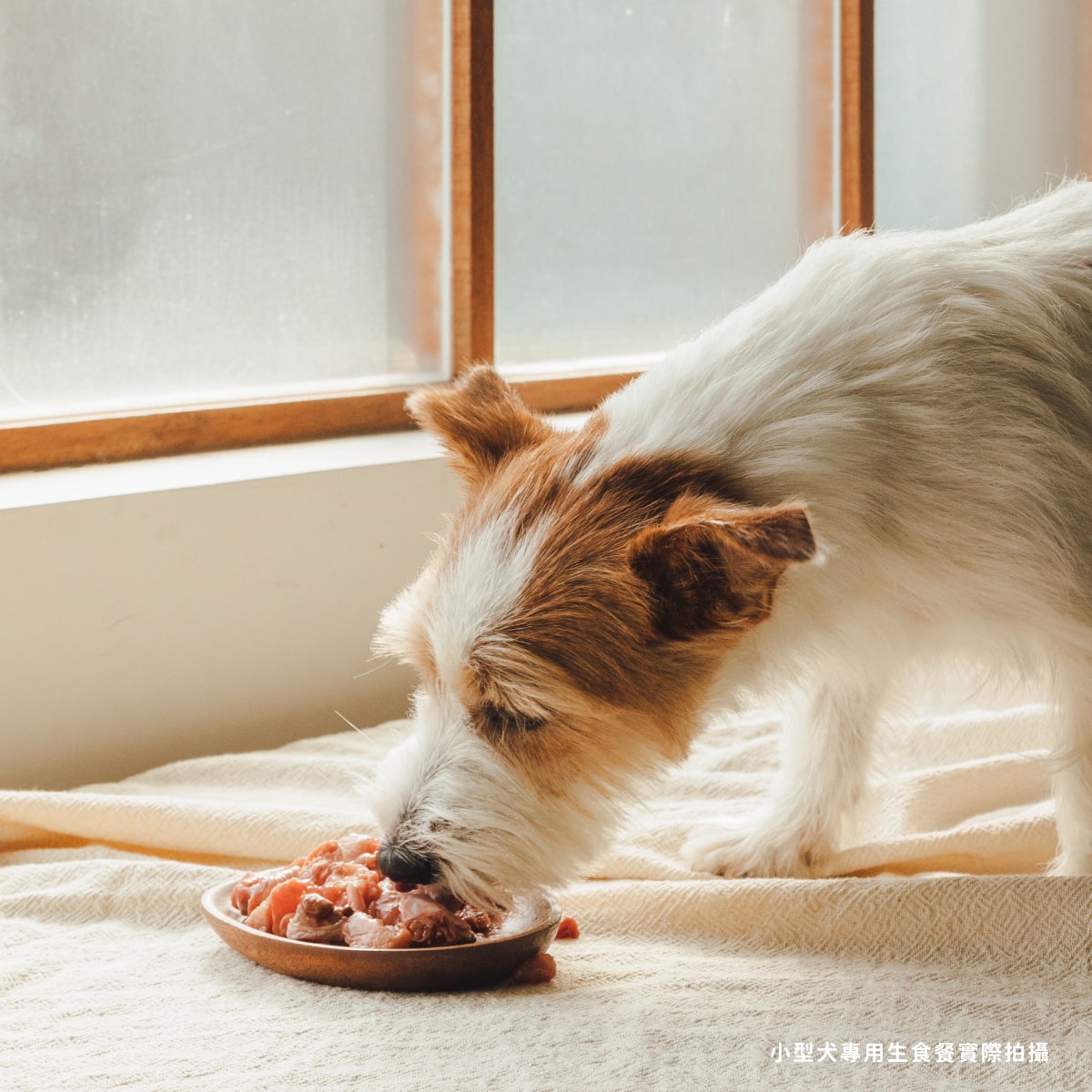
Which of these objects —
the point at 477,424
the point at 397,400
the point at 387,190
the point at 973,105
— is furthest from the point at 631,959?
the point at 973,105

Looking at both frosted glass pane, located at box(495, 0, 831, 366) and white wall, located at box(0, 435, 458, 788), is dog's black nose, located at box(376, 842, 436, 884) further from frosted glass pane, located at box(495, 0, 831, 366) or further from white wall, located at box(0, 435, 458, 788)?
frosted glass pane, located at box(495, 0, 831, 366)

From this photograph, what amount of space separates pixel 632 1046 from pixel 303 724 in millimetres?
1439

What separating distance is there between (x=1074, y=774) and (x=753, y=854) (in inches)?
19.8

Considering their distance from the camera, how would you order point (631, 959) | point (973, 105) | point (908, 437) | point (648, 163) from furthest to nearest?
point (973, 105)
point (648, 163)
point (631, 959)
point (908, 437)

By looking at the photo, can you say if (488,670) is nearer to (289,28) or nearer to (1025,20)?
(289,28)

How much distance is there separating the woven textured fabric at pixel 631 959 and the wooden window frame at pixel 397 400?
0.65 meters

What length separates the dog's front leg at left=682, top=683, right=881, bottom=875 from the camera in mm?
A: 2301

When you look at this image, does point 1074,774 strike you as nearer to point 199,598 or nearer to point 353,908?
point 353,908

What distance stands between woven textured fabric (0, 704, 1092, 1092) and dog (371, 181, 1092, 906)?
0.18 m

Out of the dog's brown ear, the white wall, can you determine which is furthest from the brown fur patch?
the white wall

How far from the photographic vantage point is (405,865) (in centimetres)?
169

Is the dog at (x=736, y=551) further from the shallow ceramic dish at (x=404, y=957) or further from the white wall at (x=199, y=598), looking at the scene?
the white wall at (x=199, y=598)

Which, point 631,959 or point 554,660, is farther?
point 631,959

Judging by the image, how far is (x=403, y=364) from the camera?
10.9 feet
